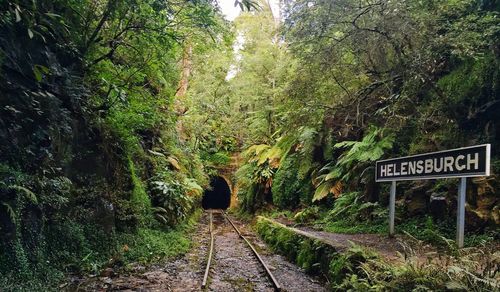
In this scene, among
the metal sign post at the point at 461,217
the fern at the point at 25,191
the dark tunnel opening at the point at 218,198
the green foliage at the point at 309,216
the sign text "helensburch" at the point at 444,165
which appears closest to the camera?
the fern at the point at 25,191

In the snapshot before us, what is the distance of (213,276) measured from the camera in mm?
6621

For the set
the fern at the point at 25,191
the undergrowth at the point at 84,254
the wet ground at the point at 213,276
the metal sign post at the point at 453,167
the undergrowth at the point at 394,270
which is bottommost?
the wet ground at the point at 213,276

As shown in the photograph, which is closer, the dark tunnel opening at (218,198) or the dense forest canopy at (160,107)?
the dense forest canopy at (160,107)

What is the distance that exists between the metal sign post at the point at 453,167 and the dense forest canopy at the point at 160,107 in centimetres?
117

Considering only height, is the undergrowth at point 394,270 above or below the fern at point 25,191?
below

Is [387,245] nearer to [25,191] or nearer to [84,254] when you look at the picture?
[84,254]

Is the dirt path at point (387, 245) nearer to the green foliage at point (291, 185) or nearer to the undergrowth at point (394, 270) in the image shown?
the undergrowth at point (394, 270)

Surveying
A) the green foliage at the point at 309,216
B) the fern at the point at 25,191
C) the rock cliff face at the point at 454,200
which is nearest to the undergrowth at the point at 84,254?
the fern at the point at 25,191

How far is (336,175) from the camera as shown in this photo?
1064 cm

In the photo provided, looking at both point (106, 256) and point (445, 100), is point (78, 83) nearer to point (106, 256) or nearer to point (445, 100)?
point (106, 256)

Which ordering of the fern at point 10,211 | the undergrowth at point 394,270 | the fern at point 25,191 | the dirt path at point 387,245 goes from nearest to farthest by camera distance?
the undergrowth at point 394,270, the fern at point 10,211, the fern at point 25,191, the dirt path at point 387,245

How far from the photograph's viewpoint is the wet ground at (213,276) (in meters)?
5.62

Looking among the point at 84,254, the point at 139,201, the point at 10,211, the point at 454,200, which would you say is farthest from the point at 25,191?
the point at 454,200

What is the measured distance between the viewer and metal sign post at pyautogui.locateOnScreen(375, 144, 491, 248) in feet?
15.6
